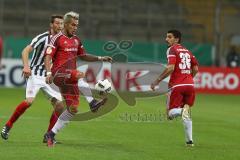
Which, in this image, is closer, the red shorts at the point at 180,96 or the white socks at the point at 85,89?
the white socks at the point at 85,89

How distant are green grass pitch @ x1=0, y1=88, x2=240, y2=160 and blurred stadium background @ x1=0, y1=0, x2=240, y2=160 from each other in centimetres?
2

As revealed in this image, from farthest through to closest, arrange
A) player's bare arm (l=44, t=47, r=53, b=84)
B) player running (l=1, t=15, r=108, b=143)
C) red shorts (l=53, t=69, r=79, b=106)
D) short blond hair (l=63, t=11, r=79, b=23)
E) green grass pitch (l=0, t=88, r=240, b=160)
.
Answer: player running (l=1, t=15, r=108, b=143)
red shorts (l=53, t=69, r=79, b=106)
short blond hair (l=63, t=11, r=79, b=23)
player's bare arm (l=44, t=47, r=53, b=84)
green grass pitch (l=0, t=88, r=240, b=160)

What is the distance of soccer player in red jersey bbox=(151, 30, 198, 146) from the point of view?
12898mm

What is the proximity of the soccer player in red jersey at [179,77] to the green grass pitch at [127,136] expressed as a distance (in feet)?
2.21

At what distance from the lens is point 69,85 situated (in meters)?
12.4

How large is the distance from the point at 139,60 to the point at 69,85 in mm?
19609

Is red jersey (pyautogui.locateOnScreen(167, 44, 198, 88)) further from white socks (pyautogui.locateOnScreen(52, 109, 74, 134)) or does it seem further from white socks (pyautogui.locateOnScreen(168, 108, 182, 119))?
white socks (pyautogui.locateOnScreen(52, 109, 74, 134))

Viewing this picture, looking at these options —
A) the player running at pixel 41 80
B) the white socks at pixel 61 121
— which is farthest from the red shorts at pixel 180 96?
the white socks at pixel 61 121

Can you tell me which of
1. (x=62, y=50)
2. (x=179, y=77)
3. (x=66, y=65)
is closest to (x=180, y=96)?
(x=179, y=77)

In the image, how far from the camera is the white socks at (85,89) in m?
12.6

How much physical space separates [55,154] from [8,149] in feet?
3.16

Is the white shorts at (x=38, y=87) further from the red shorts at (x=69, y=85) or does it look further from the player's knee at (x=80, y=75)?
the player's knee at (x=80, y=75)

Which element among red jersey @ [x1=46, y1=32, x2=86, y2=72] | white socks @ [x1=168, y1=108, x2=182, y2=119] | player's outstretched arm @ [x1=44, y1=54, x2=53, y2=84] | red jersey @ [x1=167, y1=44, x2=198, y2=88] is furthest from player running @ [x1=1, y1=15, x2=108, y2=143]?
red jersey @ [x1=167, y1=44, x2=198, y2=88]

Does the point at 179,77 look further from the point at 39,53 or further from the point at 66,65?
the point at 39,53
